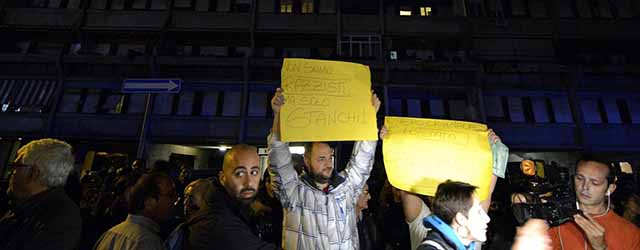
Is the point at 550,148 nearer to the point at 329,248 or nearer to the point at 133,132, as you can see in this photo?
the point at 329,248

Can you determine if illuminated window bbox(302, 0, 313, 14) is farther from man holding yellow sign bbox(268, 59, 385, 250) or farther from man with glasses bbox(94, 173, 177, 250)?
A: man with glasses bbox(94, 173, 177, 250)

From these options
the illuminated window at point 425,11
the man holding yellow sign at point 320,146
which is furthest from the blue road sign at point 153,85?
the illuminated window at point 425,11

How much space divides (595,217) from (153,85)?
20.8ft

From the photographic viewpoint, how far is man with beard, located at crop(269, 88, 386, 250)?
7.33ft

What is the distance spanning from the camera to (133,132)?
14383mm

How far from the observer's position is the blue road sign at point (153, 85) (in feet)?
17.2

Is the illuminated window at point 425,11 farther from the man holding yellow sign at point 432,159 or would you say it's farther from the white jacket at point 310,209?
the white jacket at point 310,209

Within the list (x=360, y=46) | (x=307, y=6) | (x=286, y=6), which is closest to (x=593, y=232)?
(x=360, y=46)

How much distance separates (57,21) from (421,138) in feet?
71.1

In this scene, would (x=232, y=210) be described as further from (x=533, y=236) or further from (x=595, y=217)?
(x=595, y=217)

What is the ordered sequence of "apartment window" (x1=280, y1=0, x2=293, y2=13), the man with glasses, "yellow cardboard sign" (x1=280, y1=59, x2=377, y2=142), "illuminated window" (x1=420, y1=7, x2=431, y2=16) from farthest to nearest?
"illuminated window" (x1=420, y1=7, x2=431, y2=16)
"apartment window" (x1=280, y1=0, x2=293, y2=13)
"yellow cardboard sign" (x1=280, y1=59, x2=377, y2=142)
the man with glasses

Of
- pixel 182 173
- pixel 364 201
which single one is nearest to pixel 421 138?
pixel 364 201

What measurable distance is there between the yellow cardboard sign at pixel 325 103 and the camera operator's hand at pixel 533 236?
49.7 inches

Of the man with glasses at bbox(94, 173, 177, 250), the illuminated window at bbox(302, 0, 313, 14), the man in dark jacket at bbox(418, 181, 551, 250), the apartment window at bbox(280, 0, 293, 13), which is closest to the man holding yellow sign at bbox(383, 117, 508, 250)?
the man in dark jacket at bbox(418, 181, 551, 250)
